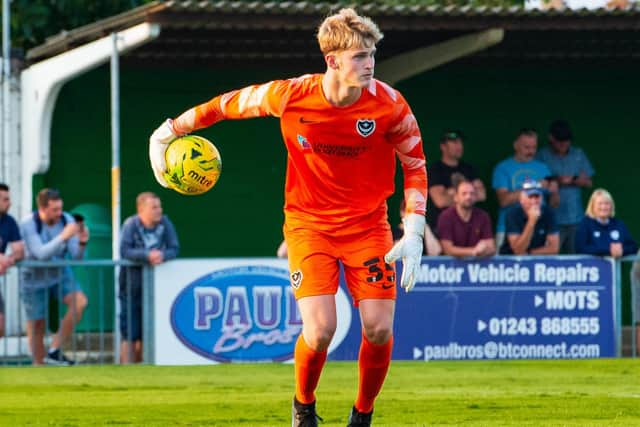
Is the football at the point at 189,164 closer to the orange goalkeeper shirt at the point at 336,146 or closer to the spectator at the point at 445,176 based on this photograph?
the orange goalkeeper shirt at the point at 336,146

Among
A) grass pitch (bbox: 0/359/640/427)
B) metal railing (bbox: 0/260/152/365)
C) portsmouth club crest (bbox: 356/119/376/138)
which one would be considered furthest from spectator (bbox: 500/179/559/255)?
portsmouth club crest (bbox: 356/119/376/138)

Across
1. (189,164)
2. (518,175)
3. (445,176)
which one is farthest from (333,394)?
(518,175)

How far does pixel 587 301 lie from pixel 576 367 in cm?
130

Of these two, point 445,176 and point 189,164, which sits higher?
point 445,176

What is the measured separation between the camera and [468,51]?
17031 mm

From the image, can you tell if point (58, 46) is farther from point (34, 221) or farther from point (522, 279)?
point (522, 279)

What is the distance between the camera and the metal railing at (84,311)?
1500cm

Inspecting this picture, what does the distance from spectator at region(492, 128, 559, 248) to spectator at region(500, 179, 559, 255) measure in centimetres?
79

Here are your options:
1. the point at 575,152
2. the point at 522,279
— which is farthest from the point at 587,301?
the point at 575,152

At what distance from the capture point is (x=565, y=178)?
1811 centimetres

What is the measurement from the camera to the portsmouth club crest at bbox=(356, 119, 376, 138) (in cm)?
837

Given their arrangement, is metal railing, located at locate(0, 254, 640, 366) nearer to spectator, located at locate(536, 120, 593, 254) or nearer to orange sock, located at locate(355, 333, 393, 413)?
spectator, located at locate(536, 120, 593, 254)

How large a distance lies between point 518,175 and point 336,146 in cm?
971

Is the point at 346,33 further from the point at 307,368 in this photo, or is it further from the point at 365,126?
the point at 307,368
